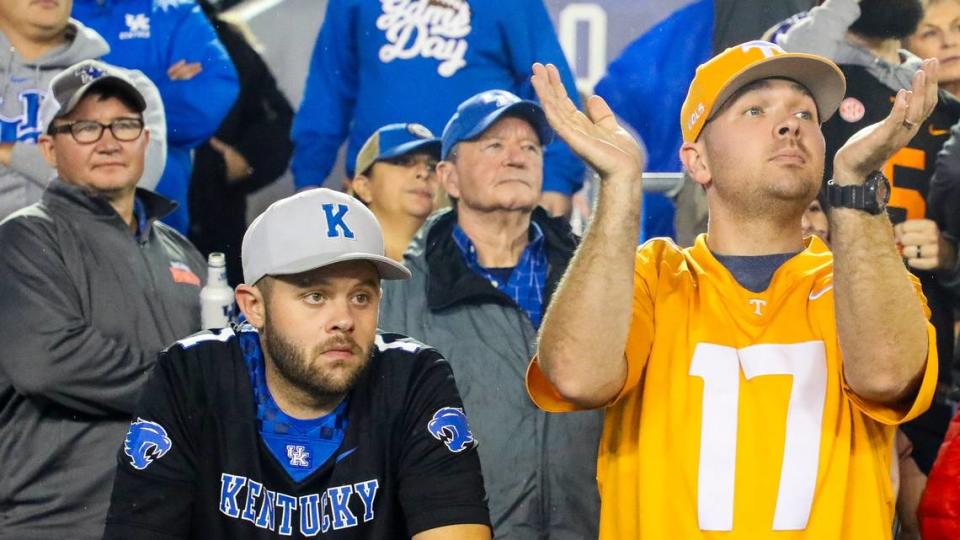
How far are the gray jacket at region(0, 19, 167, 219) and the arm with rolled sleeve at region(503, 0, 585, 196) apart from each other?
103cm

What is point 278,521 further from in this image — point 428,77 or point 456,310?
point 428,77

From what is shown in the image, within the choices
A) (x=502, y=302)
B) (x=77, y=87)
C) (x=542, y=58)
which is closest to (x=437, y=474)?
(x=502, y=302)

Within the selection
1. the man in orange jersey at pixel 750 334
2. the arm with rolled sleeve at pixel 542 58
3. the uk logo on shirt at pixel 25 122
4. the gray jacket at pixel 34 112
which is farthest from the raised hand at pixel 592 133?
the uk logo on shirt at pixel 25 122

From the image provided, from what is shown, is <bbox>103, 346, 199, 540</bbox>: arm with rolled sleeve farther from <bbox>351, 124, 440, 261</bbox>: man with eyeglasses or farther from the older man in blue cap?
<bbox>351, 124, 440, 261</bbox>: man with eyeglasses

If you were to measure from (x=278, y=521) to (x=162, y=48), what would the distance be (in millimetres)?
1872

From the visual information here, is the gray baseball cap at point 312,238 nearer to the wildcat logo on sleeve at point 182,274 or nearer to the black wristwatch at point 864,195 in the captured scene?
the black wristwatch at point 864,195

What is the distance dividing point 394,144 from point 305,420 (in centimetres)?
136

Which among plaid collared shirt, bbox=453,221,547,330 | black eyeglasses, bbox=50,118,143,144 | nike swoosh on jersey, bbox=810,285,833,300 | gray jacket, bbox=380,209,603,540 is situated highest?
black eyeglasses, bbox=50,118,143,144

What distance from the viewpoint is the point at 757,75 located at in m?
2.34

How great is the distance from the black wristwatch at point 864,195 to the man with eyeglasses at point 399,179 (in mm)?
1598

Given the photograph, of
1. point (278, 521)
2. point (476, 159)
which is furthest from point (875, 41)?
point (278, 521)

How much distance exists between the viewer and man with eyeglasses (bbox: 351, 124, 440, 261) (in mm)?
3457

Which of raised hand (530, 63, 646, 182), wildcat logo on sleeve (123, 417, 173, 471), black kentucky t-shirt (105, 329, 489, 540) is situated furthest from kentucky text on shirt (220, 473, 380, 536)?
raised hand (530, 63, 646, 182)

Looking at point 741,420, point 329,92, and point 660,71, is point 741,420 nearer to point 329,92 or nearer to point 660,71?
point 660,71
